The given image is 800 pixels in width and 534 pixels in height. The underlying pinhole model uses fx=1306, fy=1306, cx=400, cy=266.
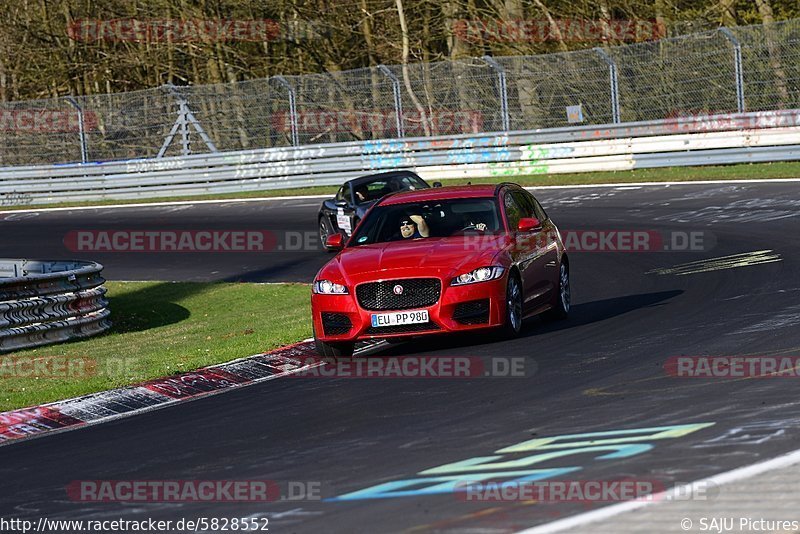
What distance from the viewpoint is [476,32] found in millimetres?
37719

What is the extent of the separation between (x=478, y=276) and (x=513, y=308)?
0.58 metres

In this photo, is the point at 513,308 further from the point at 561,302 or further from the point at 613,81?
the point at 613,81

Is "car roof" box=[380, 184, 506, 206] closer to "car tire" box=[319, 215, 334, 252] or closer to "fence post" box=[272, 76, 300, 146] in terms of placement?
"car tire" box=[319, 215, 334, 252]

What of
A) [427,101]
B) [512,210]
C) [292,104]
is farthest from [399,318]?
[292,104]

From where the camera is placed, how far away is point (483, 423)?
7.97m

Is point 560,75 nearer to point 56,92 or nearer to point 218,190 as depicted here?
point 218,190

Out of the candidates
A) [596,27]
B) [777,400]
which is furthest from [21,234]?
→ [777,400]

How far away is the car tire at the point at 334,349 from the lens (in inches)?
462

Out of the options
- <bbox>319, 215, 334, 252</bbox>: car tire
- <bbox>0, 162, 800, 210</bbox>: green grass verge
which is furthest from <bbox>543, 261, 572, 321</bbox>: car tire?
<bbox>0, 162, 800, 210</bbox>: green grass verge

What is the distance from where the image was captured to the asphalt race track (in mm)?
6211

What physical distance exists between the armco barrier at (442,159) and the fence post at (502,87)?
55 cm

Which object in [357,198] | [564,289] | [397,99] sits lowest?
[564,289]

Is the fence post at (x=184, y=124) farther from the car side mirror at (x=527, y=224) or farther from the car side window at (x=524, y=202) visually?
the car side mirror at (x=527, y=224)

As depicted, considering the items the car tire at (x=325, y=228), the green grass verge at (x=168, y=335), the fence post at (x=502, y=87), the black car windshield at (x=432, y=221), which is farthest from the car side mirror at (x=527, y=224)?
the fence post at (x=502, y=87)
